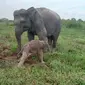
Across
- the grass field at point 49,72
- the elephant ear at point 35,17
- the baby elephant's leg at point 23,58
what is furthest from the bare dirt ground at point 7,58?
the elephant ear at point 35,17

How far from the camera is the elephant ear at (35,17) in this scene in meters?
8.41

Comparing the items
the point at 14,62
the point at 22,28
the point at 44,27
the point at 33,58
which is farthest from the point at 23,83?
the point at 44,27

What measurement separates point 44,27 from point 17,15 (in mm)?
1066

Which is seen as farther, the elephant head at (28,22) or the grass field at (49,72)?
the elephant head at (28,22)

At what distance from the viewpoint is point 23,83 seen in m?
5.28

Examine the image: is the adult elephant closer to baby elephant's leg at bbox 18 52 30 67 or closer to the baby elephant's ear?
the baby elephant's ear

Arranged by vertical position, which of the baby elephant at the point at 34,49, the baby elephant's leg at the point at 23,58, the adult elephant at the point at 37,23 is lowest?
the baby elephant's leg at the point at 23,58

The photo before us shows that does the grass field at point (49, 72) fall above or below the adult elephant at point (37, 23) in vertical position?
below

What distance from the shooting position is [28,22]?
834cm

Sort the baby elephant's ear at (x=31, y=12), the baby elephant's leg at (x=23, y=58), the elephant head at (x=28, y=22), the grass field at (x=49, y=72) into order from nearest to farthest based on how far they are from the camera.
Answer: the grass field at (x=49, y=72), the baby elephant's leg at (x=23, y=58), the elephant head at (x=28, y=22), the baby elephant's ear at (x=31, y=12)

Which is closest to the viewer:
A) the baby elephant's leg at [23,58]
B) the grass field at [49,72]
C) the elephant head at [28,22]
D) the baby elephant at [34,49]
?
the grass field at [49,72]

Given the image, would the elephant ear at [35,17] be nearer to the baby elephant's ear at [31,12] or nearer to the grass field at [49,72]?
the baby elephant's ear at [31,12]

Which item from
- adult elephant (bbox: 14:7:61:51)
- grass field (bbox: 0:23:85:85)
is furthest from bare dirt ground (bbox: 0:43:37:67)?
adult elephant (bbox: 14:7:61:51)

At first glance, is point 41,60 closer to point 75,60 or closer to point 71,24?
point 75,60
